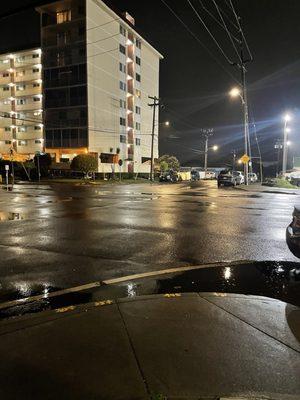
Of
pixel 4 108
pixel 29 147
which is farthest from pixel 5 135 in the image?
pixel 29 147

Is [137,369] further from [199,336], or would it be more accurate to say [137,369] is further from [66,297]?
[66,297]

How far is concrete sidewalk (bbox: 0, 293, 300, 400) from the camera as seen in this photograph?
2.95 meters

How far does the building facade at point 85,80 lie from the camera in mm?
57562

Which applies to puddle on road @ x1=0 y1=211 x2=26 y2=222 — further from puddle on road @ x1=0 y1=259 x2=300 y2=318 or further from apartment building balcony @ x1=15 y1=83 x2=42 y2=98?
apartment building balcony @ x1=15 y1=83 x2=42 y2=98

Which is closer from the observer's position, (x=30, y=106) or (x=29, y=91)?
(x=30, y=106)

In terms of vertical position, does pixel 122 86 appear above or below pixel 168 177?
above

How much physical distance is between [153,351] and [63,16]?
65533 millimetres

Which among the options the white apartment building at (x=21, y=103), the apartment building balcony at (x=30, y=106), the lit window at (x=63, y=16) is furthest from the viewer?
the apartment building balcony at (x=30, y=106)

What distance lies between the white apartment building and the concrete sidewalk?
67.0 metres

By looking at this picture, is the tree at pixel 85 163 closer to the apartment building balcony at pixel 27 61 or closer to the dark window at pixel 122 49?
the dark window at pixel 122 49

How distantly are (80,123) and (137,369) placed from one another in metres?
57.3

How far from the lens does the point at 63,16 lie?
59.4 m

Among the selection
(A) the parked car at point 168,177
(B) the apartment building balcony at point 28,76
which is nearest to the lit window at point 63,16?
(B) the apartment building balcony at point 28,76

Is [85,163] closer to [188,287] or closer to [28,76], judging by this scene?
[28,76]
